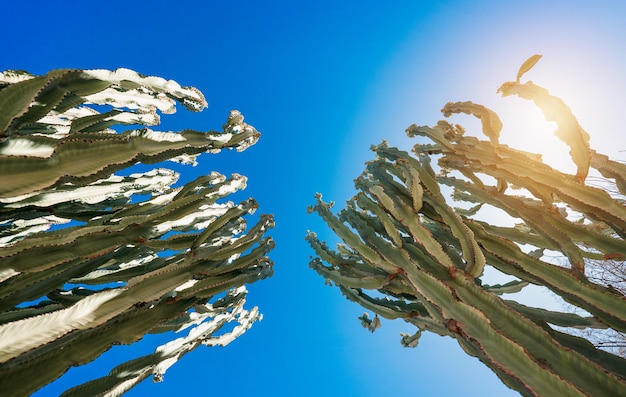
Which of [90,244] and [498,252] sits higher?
[90,244]

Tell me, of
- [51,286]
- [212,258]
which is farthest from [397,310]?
[51,286]

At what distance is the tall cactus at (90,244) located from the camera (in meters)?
1.26

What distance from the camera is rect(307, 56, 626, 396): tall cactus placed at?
1.27 meters

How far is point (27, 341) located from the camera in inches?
44.7

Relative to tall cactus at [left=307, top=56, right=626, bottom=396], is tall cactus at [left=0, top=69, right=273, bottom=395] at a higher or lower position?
higher

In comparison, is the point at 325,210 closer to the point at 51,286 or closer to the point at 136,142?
the point at 136,142

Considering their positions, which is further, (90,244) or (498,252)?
(498,252)

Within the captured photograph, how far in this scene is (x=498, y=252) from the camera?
183 cm

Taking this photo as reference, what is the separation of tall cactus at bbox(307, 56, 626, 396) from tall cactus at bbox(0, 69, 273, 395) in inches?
33.7

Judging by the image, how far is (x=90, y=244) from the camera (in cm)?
162

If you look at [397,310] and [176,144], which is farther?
[397,310]

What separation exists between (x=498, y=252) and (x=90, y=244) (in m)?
1.81

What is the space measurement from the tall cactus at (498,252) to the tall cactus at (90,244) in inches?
33.7

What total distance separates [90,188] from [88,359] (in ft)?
4.87
